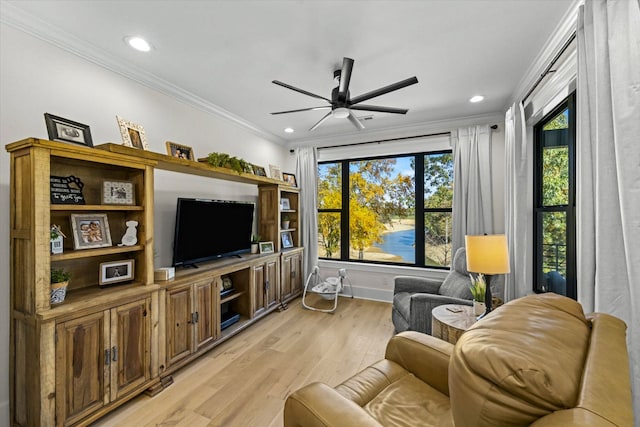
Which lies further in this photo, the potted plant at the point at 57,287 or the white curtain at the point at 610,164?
the potted plant at the point at 57,287

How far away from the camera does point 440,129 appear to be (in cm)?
380

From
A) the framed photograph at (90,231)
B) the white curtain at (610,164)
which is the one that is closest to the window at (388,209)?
Result: the white curtain at (610,164)

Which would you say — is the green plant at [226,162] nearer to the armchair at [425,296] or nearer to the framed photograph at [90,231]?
the framed photograph at [90,231]

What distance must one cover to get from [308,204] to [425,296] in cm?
254

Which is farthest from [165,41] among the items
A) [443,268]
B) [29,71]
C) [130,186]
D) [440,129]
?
[443,268]

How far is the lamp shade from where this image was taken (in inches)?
77.3

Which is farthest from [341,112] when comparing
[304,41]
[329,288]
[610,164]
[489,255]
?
[329,288]

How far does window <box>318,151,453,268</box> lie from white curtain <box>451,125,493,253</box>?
0.30m

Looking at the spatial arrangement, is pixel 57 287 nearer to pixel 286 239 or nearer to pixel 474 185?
pixel 286 239

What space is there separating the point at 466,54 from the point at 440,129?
1.62 meters

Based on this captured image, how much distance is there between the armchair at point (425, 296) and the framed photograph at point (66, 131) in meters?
2.87

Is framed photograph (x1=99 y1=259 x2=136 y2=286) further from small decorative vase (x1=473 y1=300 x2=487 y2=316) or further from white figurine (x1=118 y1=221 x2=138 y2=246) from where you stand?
small decorative vase (x1=473 y1=300 x2=487 y2=316)

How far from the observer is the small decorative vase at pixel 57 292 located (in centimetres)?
162

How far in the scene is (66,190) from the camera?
5.99 feet
